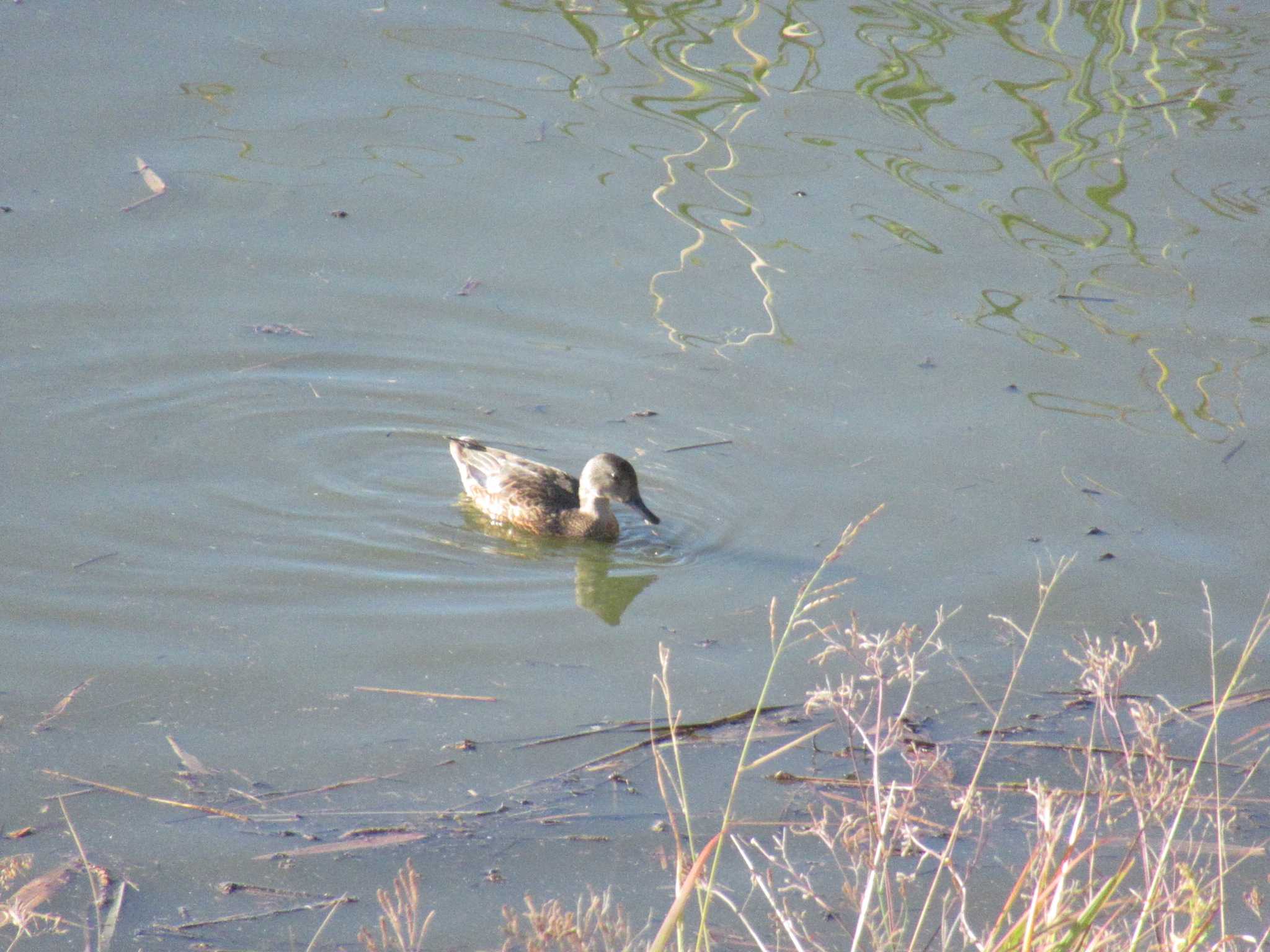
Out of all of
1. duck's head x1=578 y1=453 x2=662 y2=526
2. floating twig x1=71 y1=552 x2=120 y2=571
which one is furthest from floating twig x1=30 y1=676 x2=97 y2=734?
duck's head x1=578 y1=453 x2=662 y2=526

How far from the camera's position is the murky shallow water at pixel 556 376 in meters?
5.46

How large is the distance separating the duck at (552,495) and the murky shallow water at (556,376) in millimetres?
137

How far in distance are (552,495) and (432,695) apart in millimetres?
1923

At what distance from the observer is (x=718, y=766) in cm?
A: 532

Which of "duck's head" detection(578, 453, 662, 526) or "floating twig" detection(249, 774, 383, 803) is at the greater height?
"floating twig" detection(249, 774, 383, 803)

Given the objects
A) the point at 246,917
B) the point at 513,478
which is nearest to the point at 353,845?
the point at 246,917

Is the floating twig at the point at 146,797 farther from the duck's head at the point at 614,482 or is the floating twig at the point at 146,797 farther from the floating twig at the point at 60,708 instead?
the duck's head at the point at 614,482

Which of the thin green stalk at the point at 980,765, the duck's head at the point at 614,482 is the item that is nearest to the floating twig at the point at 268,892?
the thin green stalk at the point at 980,765

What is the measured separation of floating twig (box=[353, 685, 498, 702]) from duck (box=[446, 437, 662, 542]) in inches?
68.4

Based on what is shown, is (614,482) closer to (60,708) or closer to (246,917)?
(60,708)

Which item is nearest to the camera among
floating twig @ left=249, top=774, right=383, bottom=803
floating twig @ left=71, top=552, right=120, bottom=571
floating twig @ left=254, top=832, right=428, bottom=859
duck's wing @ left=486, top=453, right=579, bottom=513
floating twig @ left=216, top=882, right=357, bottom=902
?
floating twig @ left=216, top=882, right=357, bottom=902

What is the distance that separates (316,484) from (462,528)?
→ 742 millimetres

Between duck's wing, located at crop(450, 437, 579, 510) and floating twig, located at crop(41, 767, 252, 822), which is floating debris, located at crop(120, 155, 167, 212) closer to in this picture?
duck's wing, located at crop(450, 437, 579, 510)

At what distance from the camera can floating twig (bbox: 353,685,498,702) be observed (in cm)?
564
